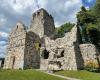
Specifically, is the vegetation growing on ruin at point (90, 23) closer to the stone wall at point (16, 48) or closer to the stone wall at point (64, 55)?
the stone wall at point (64, 55)

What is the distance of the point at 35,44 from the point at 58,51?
21.1 ft

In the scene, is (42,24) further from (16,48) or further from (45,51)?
(45,51)

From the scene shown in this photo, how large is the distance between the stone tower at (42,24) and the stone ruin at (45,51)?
38 centimetres

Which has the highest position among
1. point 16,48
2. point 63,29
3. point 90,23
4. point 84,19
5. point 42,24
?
point 63,29

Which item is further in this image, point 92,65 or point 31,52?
point 31,52

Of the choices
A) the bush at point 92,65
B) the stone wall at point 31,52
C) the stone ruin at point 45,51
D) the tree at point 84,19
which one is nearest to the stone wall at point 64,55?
the stone ruin at point 45,51

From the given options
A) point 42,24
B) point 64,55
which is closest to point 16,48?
point 42,24

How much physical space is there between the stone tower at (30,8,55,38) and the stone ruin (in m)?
0.38

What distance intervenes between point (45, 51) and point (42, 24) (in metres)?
10.2

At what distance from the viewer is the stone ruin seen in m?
34.6

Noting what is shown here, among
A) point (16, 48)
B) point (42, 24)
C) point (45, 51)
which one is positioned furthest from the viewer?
point (42, 24)

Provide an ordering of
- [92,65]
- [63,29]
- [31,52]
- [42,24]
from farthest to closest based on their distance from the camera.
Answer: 1. [63,29]
2. [42,24]
3. [31,52]
4. [92,65]

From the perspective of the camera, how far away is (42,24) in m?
47.5

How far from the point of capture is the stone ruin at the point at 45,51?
34562mm
